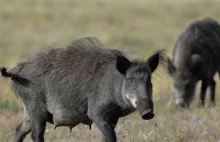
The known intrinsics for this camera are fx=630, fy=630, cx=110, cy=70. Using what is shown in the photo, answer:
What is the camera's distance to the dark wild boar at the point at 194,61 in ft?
51.1

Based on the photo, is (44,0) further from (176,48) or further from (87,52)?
(87,52)

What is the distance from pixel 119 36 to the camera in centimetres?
2655

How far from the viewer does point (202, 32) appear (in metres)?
16.0

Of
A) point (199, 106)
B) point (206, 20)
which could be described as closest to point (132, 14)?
point (206, 20)

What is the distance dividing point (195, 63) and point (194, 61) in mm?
55

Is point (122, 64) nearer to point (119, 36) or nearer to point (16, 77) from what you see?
point (16, 77)

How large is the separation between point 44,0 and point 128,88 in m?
26.9

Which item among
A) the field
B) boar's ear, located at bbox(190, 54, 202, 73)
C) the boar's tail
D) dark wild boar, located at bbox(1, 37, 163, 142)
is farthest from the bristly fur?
boar's ear, located at bbox(190, 54, 202, 73)

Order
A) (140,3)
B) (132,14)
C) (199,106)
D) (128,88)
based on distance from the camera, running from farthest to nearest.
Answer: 1. (140,3)
2. (132,14)
3. (199,106)
4. (128,88)

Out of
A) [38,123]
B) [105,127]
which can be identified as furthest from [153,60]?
[38,123]

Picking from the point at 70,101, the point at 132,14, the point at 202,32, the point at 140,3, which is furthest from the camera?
the point at 140,3

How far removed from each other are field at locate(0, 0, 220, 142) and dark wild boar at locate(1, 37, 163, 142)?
86 cm

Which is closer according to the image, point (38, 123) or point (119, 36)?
point (38, 123)

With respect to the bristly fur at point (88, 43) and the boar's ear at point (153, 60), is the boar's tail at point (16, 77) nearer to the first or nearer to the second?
the bristly fur at point (88, 43)
